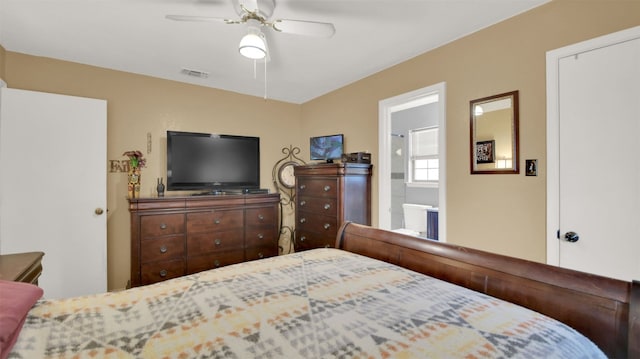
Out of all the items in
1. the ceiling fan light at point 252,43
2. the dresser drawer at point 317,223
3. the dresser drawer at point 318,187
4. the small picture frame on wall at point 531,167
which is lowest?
the dresser drawer at point 317,223

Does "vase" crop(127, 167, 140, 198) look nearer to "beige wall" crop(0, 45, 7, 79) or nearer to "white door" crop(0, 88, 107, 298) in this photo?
"white door" crop(0, 88, 107, 298)

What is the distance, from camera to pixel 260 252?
356 cm

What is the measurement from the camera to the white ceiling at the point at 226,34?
1943mm

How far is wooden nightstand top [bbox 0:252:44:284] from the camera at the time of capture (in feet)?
3.98

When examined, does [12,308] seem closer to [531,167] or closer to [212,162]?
[531,167]

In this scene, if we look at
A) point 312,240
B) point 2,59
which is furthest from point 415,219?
point 2,59

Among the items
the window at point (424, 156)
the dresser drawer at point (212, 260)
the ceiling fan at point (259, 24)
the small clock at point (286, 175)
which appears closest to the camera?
the ceiling fan at point (259, 24)

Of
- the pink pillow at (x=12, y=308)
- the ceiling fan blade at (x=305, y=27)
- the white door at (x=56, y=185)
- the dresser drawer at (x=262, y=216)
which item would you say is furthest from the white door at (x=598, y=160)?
the white door at (x=56, y=185)

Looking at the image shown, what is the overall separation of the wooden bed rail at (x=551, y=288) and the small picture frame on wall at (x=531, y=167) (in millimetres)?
1021

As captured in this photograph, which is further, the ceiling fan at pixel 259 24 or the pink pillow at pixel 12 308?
the ceiling fan at pixel 259 24

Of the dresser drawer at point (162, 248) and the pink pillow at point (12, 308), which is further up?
the pink pillow at point (12, 308)

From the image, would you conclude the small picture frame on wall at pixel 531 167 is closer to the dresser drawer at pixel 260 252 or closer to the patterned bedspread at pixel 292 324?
the patterned bedspread at pixel 292 324

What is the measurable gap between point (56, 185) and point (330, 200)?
2.68 meters

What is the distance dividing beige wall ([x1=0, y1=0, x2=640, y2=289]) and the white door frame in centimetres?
5
